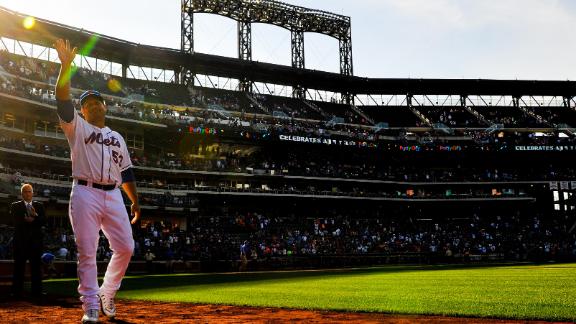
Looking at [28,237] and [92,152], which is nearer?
[92,152]

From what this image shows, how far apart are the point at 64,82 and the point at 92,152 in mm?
876

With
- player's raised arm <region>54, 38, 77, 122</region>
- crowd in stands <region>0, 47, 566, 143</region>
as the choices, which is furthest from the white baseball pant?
crowd in stands <region>0, 47, 566, 143</region>

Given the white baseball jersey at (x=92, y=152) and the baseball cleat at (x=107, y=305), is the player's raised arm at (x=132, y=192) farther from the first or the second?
the baseball cleat at (x=107, y=305)

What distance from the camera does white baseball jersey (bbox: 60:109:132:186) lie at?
21.5 feet

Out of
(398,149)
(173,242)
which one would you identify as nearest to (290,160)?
(398,149)

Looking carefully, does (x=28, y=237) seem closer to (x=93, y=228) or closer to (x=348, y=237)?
(x=93, y=228)

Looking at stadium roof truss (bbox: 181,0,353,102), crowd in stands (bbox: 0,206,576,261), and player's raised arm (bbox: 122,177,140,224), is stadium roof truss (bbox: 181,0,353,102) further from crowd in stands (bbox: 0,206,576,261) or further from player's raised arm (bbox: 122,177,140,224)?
player's raised arm (bbox: 122,177,140,224)

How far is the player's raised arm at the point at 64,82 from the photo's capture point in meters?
6.23

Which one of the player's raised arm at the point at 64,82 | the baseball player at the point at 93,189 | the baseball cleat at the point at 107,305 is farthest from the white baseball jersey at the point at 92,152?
the baseball cleat at the point at 107,305

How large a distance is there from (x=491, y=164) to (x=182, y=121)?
110ft

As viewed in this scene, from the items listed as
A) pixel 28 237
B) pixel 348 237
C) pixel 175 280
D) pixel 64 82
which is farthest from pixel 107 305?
pixel 348 237

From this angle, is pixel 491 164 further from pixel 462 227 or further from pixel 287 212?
pixel 287 212

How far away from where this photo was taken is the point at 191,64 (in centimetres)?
5759

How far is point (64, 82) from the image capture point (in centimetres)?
628
